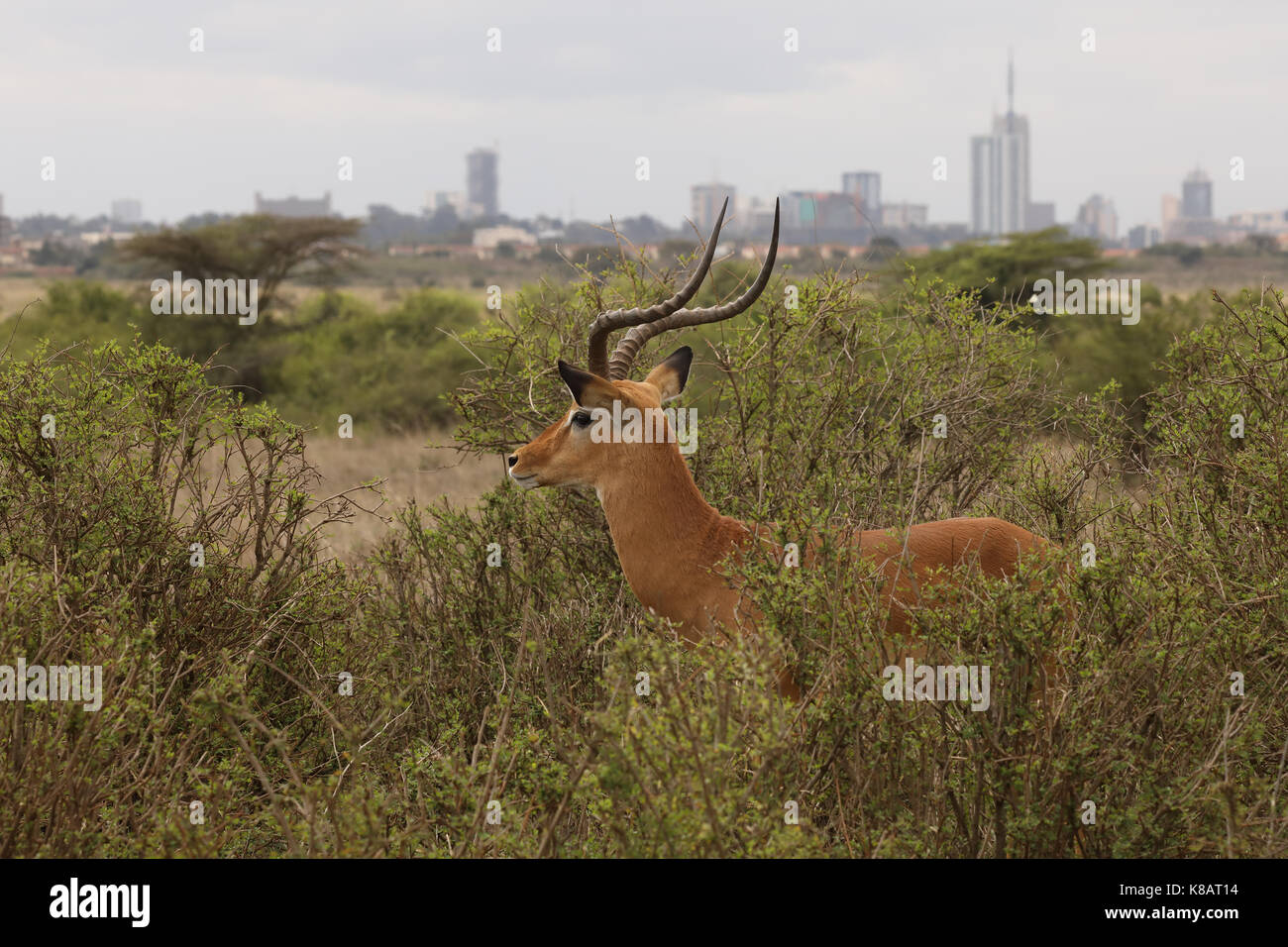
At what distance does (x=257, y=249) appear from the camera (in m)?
28.8

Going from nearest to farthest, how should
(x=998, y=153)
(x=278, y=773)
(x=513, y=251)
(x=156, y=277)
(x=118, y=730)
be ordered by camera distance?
(x=118, y=730)
(x=278, y=773)
(x=156, y=277)
(x=513, y=251)
(x=998, y=153)

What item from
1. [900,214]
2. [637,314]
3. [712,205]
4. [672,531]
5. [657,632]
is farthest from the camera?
[900,214]

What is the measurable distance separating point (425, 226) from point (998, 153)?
172ft

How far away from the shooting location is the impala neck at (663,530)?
5.17m

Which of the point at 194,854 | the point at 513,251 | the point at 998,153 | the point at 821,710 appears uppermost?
the point at 998,153

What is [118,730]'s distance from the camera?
4.08 meters

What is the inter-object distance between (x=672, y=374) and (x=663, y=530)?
95 cm

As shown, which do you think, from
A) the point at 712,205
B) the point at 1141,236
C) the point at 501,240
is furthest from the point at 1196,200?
the point at 712,205

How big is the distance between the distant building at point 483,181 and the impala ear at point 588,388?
119 m

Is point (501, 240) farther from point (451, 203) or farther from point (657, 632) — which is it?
point (657, 632)

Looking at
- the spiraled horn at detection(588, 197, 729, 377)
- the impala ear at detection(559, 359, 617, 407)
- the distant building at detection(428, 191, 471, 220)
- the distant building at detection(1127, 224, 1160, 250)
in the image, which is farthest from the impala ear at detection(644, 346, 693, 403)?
the distant building at detection(428, 191, 471, 220)

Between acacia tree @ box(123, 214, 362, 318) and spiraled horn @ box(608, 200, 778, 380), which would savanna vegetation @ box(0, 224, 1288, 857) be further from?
acacia tree @ box(123, 214, 362, 318)

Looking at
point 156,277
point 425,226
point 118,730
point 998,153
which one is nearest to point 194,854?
point 118,730
